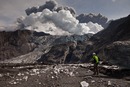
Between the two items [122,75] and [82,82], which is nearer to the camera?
[82,82]

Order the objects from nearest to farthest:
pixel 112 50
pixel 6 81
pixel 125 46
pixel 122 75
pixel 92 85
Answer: pixel 92 85, pixel 6 81, pixel 122 75, pixel 125 46, pixel 112 50

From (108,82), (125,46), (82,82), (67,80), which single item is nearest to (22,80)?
(67,80)

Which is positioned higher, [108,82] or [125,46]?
[125,46]

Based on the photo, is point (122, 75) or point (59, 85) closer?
point (59, 85)

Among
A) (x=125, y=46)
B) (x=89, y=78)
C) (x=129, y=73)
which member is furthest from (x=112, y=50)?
(x=89, y=78)

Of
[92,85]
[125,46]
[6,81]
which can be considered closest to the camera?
[92,85]

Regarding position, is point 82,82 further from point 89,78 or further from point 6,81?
point 6,81

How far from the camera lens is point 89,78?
3075 centimetres

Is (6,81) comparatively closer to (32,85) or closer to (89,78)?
(32,85)

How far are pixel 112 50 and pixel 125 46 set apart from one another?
34.6ft

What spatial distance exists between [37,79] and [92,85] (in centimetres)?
692

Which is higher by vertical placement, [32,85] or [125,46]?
[125,46]

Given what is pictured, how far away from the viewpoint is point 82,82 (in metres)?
29.0

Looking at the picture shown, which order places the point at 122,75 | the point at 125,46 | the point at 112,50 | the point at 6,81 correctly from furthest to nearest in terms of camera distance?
the point at 112,50 → the point at 125,46 → the point at 122,75 → the point at 6,81
